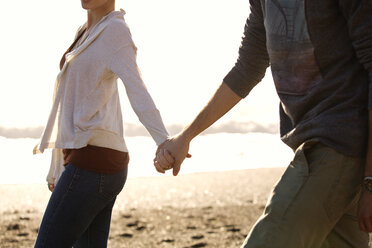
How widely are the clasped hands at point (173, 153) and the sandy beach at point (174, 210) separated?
3.85m

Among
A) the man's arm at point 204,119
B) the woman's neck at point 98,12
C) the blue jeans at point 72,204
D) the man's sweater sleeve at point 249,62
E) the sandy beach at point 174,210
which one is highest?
the woman's neck at point 98,12

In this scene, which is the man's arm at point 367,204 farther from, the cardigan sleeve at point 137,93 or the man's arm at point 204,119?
the cardigan sleeve at point 137,93

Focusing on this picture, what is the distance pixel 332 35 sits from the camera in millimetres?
2141

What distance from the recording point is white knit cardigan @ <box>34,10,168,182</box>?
9.55 feet

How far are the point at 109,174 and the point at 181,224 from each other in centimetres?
509

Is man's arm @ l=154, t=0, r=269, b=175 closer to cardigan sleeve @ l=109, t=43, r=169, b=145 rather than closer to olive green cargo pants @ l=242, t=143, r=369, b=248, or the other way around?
cardigan sleeve @ l=109, t=43, r=169, b=145

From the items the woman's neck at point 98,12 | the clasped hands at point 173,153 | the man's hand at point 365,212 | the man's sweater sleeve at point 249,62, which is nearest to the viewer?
the man's hand at point 365,212

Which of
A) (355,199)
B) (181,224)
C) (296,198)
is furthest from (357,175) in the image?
(181,224)

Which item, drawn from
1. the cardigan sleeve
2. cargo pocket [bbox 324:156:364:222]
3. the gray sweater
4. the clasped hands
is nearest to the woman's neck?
the cardigan sleeve

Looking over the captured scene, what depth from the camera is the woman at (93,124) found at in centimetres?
284

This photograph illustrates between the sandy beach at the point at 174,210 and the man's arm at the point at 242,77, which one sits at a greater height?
the man's arm at the point at 242,77

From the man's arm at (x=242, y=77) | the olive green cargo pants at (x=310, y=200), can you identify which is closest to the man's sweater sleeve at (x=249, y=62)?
the man's arm at (x=242, y=77)

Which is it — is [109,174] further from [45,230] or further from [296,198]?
[296,198]

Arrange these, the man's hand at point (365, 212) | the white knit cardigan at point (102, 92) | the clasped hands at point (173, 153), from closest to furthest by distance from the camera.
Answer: the man's hand at point (365, 212), the clasped hands at point (173, 153), the white knit cardigan at point (102, 92)
